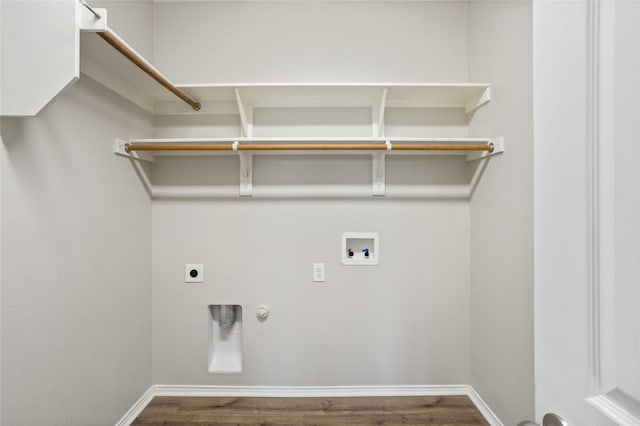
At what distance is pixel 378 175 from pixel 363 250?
1.63 feet

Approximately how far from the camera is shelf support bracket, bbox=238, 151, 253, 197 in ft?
5.93

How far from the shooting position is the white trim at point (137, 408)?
1.58 metres

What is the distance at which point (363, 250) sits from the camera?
1.90 meters

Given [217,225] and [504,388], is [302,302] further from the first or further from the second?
[504,388]

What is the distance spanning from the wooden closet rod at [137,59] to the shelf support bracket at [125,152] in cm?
38

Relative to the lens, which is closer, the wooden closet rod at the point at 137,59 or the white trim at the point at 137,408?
the wooden closet rod at the point at 137,59

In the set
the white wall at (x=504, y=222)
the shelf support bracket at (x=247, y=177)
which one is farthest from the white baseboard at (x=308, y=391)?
the shelf support bracket at (x=247, y=177)

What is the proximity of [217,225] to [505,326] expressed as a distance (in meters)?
1.74

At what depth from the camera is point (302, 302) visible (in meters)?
1.88

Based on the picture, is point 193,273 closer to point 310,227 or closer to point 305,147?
point 310,227

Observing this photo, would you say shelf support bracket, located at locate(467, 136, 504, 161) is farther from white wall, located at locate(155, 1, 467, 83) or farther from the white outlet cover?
the white outlet cover

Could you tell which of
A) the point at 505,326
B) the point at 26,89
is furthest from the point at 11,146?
the point at 505,326

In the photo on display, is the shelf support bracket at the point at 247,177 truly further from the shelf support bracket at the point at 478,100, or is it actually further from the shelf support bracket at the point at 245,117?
the shelf support bracket at the point at 478,100

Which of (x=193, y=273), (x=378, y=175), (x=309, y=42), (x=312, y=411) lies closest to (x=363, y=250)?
(x=378, y=175)
